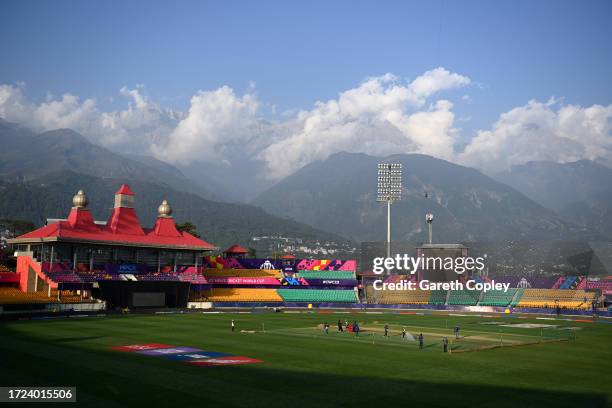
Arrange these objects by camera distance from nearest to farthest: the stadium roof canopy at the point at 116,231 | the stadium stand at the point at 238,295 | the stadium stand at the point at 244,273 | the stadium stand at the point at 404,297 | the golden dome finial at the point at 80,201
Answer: the stadium roof canopy at the point at 116,231, the golden dome finial at the point at 80,201, the stadium stand at the point at 238,295, the stadium stand at the point at 404,297, the stadium stand at the point at 244,273

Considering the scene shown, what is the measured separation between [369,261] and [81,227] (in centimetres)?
5185

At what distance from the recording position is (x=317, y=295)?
11681 centimetres

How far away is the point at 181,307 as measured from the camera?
337 feet

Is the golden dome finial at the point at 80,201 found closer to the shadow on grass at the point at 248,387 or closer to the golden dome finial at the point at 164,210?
the golden dome finial at the point at 164,210

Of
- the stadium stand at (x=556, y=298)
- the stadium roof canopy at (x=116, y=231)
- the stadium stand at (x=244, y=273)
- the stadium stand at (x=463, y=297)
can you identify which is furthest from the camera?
the stadium stand at (x=244, y=273)

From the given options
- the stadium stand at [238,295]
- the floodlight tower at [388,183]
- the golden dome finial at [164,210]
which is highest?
the floodlight tower at [388,183]

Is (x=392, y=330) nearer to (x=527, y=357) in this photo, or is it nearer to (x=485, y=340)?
(x=485, y=340)

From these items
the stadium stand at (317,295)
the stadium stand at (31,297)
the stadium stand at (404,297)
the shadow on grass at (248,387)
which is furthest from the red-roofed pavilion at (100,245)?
the shadow on grass at (248,387)

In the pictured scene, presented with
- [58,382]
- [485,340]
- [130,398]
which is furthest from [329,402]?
[485,340]

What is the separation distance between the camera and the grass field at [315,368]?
30453 mm

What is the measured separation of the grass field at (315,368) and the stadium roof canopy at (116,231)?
30259 millimetres

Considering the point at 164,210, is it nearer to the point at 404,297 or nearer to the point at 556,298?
the point at 404,297

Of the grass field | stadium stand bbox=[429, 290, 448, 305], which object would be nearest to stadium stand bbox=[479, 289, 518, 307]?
stadium stand bbox=[429, 290, 448, 305]

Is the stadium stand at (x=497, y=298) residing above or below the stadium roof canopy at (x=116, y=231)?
below
